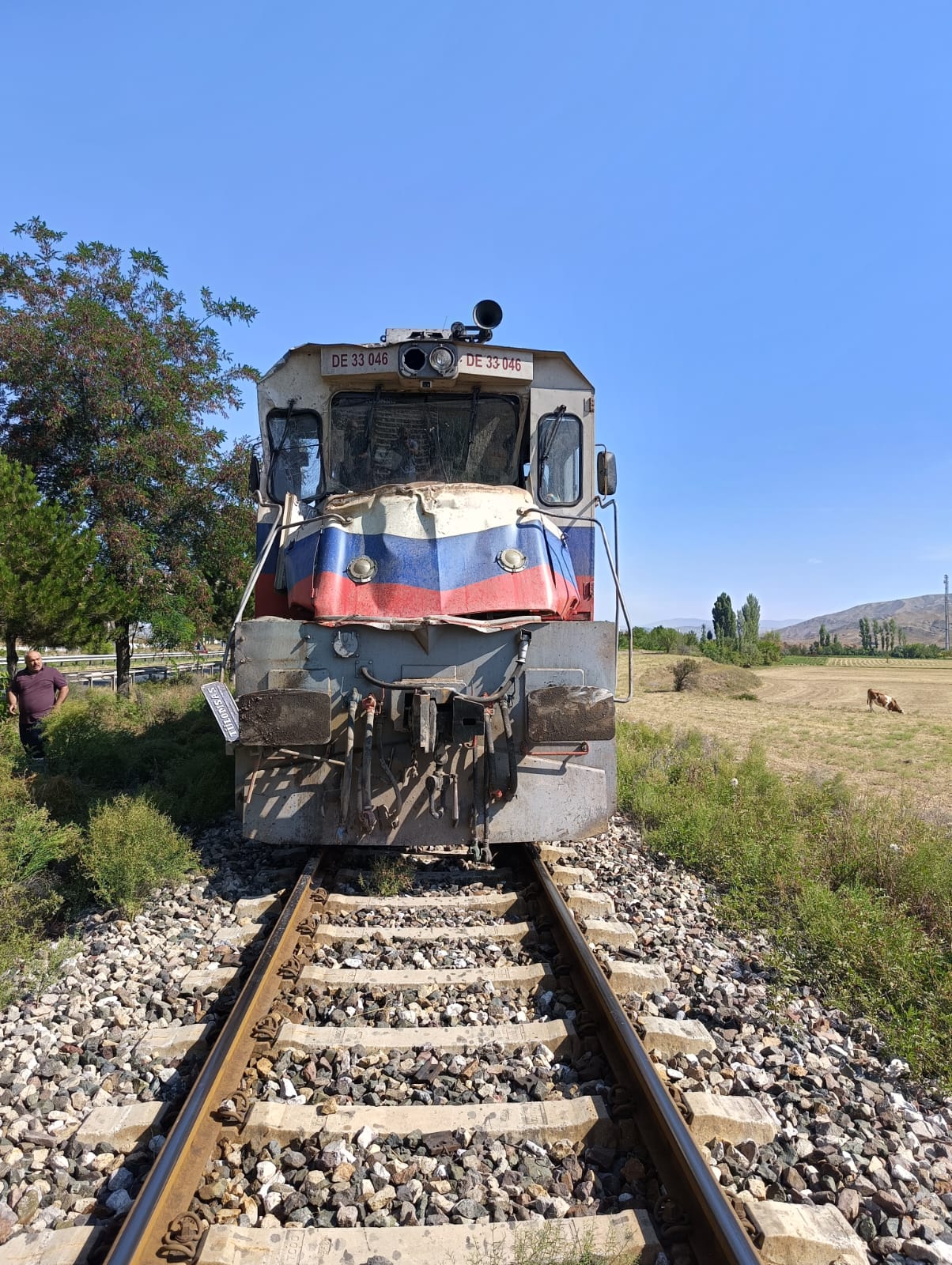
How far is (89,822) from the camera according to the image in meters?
6.00

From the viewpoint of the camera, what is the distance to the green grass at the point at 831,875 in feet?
12.5

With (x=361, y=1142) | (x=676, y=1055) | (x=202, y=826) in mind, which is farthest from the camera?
(x=202, y=826)

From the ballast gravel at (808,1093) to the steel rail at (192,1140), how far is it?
1.65m

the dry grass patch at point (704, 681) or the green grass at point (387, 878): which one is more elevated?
the dry grass patch at point (704, 681)

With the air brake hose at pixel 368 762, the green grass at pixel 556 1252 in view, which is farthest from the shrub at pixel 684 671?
the green grass at pixel 556 1252

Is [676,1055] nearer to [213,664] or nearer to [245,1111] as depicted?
[245,1111]

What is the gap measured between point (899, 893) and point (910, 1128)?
2.93 metres

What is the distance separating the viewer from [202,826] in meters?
6.68

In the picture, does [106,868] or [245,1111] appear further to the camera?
[106,868]

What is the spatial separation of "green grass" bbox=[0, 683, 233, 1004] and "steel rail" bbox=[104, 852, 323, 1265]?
1.30 metres

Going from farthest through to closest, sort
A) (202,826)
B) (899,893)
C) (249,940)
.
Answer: (202,826) → (899,893) → (249,940)

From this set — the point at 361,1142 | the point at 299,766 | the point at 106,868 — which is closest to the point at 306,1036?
the point at 361,1142

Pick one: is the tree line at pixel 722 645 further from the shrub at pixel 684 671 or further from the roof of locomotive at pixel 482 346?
the roof of locomotive at pixel 482 346

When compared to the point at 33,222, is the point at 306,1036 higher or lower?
lower
